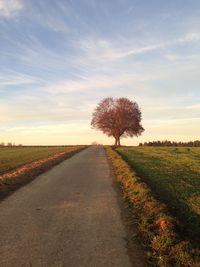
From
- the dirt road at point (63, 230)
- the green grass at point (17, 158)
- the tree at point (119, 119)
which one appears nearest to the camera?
the dirt road at point (63, 230)

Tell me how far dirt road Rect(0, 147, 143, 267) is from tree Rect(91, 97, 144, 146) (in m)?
77.3

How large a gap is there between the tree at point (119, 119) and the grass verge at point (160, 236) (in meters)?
78.4

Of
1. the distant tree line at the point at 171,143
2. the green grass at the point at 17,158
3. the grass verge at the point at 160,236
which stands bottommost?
the grass verge at the point at 160,236

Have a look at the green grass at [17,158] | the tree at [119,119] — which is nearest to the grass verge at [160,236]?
the green grass at [17,158]

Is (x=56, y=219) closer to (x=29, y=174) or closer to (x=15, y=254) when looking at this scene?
(x=15, y=254)

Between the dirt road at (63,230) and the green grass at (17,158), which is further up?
the green grass at (17,158)

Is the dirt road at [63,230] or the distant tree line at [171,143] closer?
the dirt road at [63,230]

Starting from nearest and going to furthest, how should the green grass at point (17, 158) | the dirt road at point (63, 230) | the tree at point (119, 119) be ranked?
the dirt road at point (63, 230) → the green grass at point (17, 158) → the tree at point (119, 119)

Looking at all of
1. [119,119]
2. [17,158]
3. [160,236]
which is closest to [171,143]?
[119,119]

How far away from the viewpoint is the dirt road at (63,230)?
21.1 feet

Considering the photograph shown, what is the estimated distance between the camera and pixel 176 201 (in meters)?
12.5

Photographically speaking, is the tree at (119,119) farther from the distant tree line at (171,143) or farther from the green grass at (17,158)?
the green grass at (17,158)

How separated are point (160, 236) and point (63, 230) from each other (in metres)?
2.25

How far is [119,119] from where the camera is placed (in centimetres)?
9069
